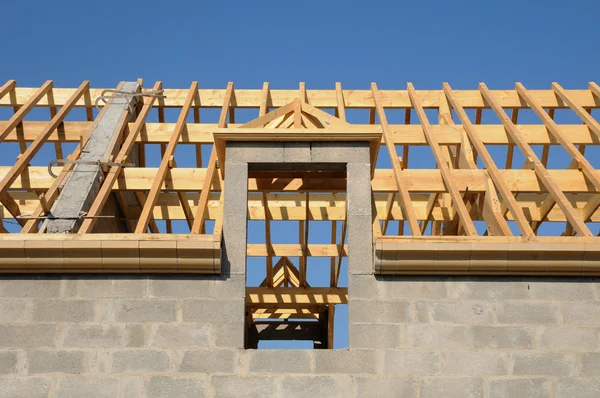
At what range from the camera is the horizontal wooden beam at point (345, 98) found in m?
14.5

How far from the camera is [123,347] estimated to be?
8367 mm

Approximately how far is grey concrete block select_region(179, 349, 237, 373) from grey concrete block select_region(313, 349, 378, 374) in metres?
0.83

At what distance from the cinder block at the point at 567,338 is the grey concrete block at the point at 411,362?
108cm

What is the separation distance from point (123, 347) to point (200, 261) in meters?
1.13

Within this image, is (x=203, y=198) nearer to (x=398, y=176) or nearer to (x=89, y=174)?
(x=89, y=174)

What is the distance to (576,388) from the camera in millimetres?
8297

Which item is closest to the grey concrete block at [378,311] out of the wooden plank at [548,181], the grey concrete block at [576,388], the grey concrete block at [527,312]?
the grey concrete block at [527,312]

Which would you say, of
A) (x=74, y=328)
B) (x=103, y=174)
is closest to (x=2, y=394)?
(x=74, y=328)

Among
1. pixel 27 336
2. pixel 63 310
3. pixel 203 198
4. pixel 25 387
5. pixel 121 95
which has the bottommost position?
pixel 25 387

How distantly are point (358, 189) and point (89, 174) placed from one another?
12.1ft

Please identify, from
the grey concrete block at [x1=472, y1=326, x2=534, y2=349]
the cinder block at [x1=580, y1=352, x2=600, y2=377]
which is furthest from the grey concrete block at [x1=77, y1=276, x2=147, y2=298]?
the cinder block at [x1=580, y1=352, x2=600, y2=377]

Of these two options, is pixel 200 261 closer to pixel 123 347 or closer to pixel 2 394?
pixel 123 347

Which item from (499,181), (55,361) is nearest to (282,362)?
(55,361)

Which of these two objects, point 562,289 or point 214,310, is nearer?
point 214,310
